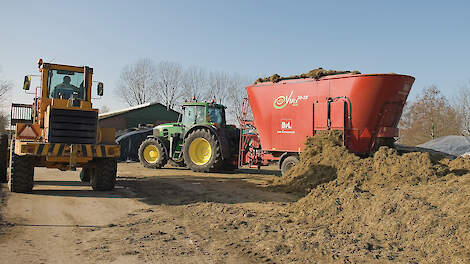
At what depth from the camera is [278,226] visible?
5.47 m

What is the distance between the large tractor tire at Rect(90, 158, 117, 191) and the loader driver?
1813mm

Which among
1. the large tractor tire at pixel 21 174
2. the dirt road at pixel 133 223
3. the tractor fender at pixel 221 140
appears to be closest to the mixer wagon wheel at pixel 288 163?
the dirt road at pixel 133 223

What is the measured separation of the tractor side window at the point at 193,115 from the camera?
45.8 ft

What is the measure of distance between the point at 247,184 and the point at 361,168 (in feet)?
11.7

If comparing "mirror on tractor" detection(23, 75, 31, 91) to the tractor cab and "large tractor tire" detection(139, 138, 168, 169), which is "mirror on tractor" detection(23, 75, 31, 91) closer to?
the tractor cab

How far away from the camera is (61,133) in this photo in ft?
26.4

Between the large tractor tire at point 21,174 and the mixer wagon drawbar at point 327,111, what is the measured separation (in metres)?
6.07

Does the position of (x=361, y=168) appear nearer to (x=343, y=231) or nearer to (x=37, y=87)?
(x=343, y=231)

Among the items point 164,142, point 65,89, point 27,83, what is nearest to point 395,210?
point 65,89

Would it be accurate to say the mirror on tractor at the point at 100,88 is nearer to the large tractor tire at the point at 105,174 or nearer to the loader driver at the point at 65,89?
the loader driver at the point at 65,89

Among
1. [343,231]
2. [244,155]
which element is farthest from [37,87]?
[343,231]

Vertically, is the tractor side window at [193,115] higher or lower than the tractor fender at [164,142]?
higher

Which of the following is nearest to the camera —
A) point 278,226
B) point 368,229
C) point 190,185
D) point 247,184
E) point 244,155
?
point 368,229

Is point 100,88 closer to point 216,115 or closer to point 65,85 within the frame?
point 65,85
